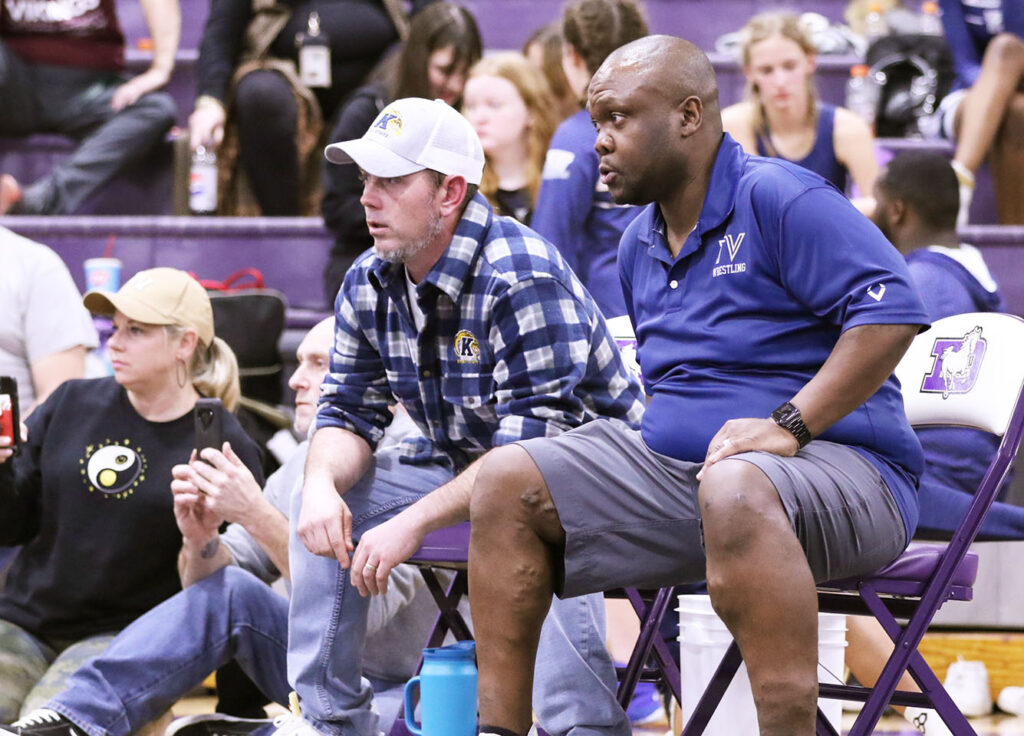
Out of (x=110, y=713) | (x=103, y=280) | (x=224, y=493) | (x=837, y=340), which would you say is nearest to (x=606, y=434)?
(x=837, y=340)

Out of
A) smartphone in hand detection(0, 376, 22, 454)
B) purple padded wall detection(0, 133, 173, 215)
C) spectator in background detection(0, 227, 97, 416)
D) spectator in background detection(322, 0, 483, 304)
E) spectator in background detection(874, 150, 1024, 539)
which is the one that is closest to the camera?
smartphone in hand detection(0, 376, 22, 454)

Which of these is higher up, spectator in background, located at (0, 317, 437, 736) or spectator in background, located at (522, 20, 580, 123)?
spectator in background, located at (522, 20, 580, 123)

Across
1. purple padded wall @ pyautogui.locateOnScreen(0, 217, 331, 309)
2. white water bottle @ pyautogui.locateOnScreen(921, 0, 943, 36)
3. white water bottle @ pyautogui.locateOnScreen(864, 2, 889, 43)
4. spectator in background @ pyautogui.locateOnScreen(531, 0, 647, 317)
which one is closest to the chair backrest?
spectator in background @ pyautogui.locateOnScreen(531, 0, 647, 317)

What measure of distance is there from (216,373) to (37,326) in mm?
777

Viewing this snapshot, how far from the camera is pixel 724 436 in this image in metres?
2.05

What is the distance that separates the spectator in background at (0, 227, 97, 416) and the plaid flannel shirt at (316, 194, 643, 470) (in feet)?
4.83

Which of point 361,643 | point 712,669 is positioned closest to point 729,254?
point 712,669

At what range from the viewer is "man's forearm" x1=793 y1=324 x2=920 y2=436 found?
2.03 metres

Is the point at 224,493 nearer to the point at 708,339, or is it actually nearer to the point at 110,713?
the point at 110,713

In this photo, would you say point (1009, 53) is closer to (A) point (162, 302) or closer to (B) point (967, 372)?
(B) point (967, 372)

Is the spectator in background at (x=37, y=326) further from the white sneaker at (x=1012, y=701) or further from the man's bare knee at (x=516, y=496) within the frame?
the white sneaker at (x=1012, y=701)

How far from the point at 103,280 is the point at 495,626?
2948mm

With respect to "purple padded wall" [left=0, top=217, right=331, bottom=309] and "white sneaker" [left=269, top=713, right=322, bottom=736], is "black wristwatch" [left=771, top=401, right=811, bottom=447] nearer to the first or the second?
"white sneaker" [left=269, top=713, right=322, bottom=736]

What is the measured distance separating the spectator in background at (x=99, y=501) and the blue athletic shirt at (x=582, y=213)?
0.97 meters
